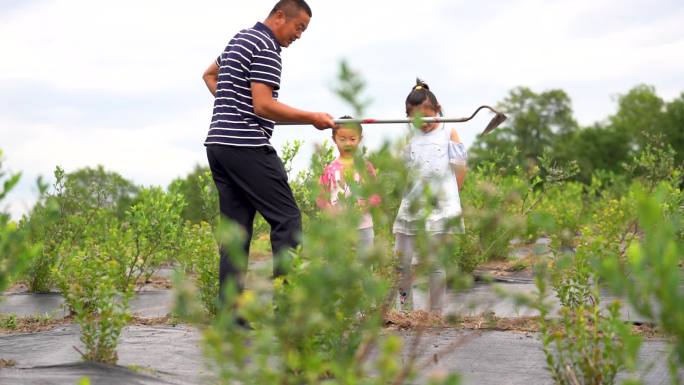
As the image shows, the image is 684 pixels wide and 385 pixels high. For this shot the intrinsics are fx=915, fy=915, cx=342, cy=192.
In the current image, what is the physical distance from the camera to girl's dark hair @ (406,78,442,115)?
5.82m

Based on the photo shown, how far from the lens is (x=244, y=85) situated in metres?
4.80

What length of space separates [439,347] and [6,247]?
2578mm

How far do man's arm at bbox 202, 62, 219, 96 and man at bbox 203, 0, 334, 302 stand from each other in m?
0.54

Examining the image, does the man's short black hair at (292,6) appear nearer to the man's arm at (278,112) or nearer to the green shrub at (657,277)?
the man's arm at (278,112)

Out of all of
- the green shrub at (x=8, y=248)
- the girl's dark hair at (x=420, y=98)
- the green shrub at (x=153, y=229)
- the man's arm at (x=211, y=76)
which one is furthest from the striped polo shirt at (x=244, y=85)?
the green shrub at (x=153, y=229)

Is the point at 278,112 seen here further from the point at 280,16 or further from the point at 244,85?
the point at 280,16

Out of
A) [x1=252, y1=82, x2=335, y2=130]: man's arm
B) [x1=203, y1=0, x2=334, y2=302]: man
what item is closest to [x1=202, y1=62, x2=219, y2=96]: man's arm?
[x1=203, y1=0, x2=334, y2=302]: man

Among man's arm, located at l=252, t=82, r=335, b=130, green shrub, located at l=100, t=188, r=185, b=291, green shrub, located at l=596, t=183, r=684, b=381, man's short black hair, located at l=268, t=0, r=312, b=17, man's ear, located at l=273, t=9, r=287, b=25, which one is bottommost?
green shrub, located at l=596, t=183, r=684, b=381

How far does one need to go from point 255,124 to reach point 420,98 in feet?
4.65

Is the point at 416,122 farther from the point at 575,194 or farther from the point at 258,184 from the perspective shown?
the point at 575,194

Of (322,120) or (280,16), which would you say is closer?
(322,120)

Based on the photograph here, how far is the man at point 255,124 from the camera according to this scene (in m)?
4.73

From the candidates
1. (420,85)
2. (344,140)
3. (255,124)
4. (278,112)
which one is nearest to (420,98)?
(420,85)

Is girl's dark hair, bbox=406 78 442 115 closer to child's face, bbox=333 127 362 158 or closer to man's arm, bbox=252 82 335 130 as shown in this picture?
child's face, bbox=333 127 362 158
